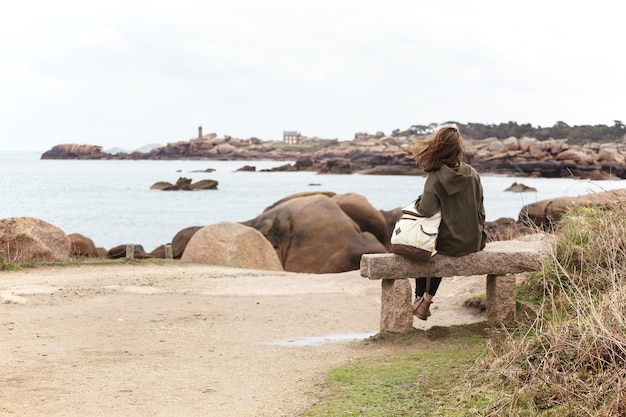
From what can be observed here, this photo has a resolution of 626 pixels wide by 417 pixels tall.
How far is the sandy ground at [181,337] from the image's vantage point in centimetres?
680

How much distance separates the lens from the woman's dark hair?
8680mm

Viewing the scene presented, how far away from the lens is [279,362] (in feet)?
27.0

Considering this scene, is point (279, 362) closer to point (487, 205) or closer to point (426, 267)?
point (426, 267)

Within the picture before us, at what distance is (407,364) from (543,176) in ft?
254

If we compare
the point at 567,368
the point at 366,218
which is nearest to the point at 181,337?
the point at 567,368

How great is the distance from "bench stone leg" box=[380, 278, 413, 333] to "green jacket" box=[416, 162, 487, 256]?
1.85 ft

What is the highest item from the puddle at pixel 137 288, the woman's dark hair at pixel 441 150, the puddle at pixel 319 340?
the woman's dark hair at pixel 441 150

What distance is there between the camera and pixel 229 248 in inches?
720

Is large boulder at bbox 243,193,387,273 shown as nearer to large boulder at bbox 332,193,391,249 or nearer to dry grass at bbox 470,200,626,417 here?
large boulder at bbox 332,193,391,249

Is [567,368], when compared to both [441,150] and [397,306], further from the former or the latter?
[441,150]

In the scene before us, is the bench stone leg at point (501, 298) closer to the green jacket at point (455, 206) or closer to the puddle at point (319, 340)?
the green jacket at point (455, 206)

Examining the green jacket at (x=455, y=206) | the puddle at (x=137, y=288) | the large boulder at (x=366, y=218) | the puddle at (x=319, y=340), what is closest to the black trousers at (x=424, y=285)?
the green jacket at (x=455, y=206)

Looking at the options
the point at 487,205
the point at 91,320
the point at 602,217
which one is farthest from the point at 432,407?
the point at 487,205

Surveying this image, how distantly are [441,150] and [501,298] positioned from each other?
186cm
